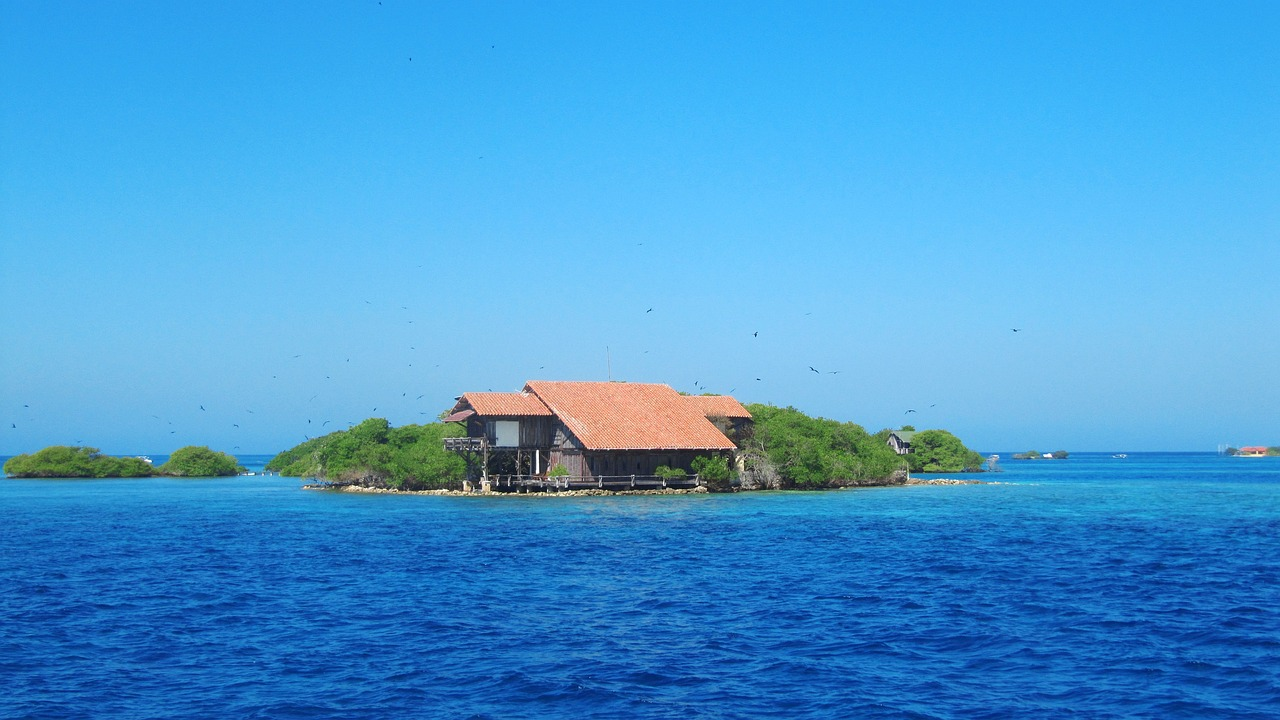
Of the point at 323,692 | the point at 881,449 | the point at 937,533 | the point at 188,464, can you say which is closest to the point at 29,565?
the point at 323,692

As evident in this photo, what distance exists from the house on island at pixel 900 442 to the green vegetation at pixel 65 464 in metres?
80.1

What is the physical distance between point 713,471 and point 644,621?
41.6m

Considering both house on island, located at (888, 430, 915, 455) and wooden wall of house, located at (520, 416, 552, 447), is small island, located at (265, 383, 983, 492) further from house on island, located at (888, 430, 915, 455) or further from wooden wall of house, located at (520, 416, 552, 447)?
house on island, located at (888, 430, 915, 455)

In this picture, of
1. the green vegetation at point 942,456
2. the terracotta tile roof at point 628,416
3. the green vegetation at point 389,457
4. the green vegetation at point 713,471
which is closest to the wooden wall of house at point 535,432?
the terracotta tile roof at point 628,416

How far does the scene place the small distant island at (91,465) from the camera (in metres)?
98.9

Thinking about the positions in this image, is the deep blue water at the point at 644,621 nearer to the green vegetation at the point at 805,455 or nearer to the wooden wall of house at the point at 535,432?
the wooden wall of house at the point at 535,432

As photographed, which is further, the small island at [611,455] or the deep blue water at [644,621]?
the small island at [611,455]

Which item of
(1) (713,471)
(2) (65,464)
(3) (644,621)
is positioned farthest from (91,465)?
(3) (644,621)

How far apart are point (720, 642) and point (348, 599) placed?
29.5 ft

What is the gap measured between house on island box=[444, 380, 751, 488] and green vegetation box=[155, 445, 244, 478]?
5608 cm

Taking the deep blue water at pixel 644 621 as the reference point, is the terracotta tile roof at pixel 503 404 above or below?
above

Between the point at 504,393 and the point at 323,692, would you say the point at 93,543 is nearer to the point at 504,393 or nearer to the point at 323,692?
the point at 323,692

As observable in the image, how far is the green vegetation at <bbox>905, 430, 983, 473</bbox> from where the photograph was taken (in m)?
119

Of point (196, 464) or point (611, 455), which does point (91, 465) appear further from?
point (611, 455)
